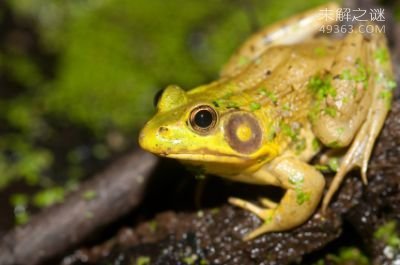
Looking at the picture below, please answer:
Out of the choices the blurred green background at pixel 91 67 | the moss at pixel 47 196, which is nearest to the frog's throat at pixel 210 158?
the moss at pixel 47 196

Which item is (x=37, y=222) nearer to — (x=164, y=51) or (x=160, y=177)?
(x=160, y=177)

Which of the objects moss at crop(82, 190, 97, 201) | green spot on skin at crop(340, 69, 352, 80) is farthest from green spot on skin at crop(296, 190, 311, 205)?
moss at crop(82, 190, 97, 201)

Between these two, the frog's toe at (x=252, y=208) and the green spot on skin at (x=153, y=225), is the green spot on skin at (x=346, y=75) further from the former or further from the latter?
the green spot on skin at (x=153, y=225)

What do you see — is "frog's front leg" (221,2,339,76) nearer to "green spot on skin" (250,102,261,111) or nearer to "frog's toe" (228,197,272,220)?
"green spot on skin" (250,102,261,111)

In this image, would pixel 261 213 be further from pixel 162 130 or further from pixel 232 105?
pixel 162 130

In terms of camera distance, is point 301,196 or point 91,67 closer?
point 301,196

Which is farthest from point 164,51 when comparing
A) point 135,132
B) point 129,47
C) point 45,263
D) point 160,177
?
point 45,263

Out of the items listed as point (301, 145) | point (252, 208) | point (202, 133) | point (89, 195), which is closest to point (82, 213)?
point (89, 195)
